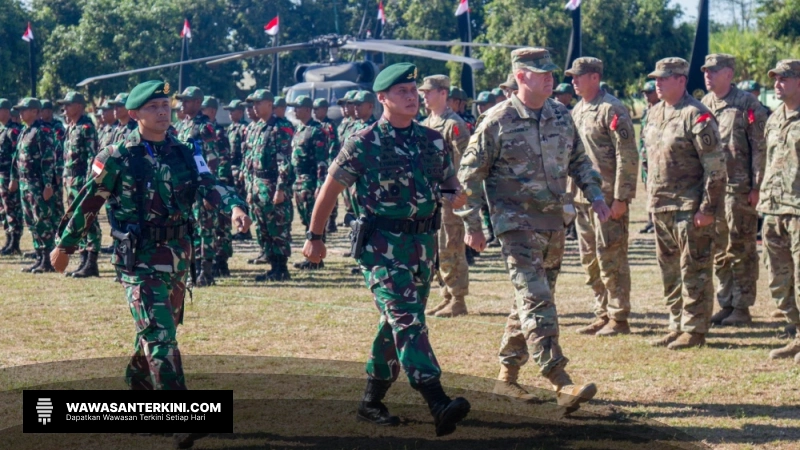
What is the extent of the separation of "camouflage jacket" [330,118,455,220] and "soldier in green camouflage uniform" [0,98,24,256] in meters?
10.8

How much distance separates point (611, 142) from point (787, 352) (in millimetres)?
2265

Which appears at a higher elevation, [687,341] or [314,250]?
[314,250]

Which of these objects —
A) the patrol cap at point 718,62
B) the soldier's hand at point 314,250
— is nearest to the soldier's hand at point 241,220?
the soldier's hand at point 314,250

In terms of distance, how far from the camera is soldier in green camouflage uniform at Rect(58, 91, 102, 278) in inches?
517

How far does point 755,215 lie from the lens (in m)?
9.98

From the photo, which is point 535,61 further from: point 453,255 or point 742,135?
point 453,255

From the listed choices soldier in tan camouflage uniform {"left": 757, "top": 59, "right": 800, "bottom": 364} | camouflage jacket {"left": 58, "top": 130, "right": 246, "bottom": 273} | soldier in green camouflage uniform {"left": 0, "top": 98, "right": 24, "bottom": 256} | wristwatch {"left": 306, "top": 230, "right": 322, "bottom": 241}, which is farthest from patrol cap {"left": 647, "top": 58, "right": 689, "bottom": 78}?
soldier in green camouflage uniform {"left": 0, "top": 98, "right": 24, "bottom": 256}

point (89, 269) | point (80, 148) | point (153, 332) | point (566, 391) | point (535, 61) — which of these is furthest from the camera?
point (89, 269)

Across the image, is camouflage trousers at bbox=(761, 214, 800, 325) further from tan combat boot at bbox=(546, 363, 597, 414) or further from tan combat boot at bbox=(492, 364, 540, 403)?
tan combat boot at bbox=(546, 363, 597, 414)

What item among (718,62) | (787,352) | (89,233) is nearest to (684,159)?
(718,62)

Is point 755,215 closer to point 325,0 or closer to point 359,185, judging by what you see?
point 359,185

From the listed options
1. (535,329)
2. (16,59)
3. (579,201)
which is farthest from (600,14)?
(535,329)

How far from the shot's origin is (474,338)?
9.40m

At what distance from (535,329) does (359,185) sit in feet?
4.67
